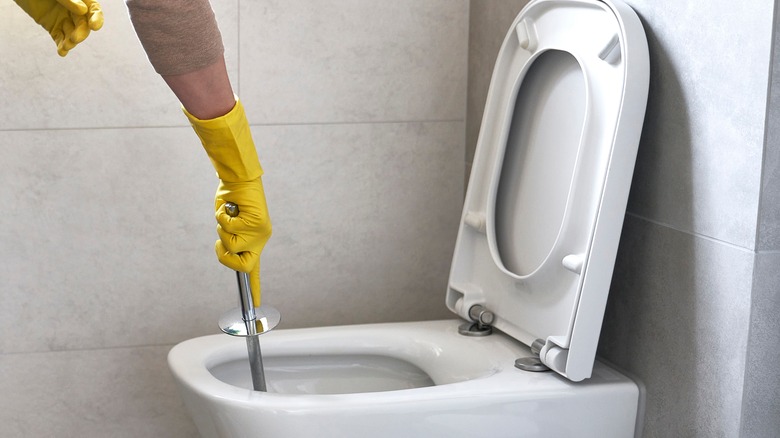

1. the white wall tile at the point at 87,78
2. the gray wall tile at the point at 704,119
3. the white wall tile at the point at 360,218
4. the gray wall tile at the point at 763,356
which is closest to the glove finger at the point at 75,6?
the white wall tile at the point at 87,78

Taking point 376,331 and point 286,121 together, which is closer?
point 376,331

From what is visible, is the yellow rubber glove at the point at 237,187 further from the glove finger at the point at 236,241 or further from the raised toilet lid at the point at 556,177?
the raised toilet lid at the point at 556,177

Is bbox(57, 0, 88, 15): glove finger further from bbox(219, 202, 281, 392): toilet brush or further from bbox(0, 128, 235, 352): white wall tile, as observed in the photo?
bbox(0, 128, 235, 352): white wall tile

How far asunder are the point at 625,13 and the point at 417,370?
2.09ft

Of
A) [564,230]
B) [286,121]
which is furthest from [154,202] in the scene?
[564,230]

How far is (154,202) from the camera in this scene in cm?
162

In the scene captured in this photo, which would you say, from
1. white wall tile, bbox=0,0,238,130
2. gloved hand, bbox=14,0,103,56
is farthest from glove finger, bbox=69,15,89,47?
white wall tile, bbox=0,0,238,130

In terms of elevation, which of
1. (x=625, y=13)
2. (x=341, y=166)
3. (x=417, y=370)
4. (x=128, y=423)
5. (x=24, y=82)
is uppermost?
(x=625, y=13)

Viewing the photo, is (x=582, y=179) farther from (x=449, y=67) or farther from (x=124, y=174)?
(x=124, y=174)

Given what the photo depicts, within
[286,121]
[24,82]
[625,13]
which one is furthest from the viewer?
[286,121]

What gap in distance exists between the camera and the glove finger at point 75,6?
1068 mm

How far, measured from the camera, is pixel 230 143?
3.79ft

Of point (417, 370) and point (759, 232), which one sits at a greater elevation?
point (759, 232)

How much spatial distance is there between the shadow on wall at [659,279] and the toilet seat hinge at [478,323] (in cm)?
22
